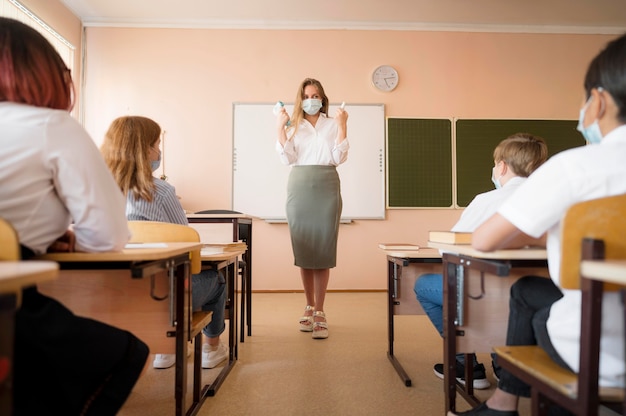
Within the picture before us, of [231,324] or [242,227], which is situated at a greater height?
[242,227]

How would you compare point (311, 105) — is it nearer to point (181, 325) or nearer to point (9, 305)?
point (181, 325)

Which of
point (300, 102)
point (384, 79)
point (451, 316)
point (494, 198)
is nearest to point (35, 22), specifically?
point (300, 102)

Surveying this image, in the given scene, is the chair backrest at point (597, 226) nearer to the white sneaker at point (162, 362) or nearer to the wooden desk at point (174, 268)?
the wooden desk at point (174, 268)

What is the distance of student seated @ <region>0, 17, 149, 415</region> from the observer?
0.89 meters

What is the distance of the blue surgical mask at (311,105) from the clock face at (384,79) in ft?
5.73

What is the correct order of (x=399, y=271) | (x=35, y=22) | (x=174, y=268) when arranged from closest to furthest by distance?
(x=174, y=268) < (x=399, y=271) < (x=35, y=22)

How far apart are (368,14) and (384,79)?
2.10ft

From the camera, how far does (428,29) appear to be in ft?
15.0

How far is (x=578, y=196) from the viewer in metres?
0.91

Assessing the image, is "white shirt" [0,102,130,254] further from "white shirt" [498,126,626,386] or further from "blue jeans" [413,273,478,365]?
"blue jeans" [413,273,478,365]

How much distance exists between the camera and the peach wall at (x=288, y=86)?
4434 mm

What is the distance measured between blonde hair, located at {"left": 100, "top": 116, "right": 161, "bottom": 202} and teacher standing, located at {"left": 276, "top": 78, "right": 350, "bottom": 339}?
52.3 inches

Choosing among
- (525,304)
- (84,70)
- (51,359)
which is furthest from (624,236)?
(84,70)

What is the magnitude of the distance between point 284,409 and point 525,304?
96 centimetres
